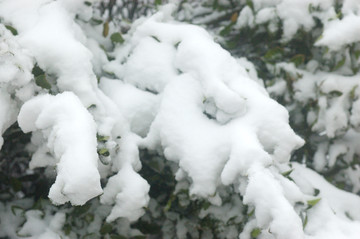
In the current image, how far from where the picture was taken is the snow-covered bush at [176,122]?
1.35 m

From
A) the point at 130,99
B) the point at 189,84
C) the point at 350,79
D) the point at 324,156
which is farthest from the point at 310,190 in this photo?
the point at 130,99

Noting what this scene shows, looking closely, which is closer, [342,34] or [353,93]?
[342,34]

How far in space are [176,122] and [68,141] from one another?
0.49 m

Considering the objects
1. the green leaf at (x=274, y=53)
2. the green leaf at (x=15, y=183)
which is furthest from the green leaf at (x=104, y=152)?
the green leaf at (x=274, y=53)

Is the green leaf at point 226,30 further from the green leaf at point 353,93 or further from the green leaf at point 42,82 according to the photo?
the green leaf at point 42,82

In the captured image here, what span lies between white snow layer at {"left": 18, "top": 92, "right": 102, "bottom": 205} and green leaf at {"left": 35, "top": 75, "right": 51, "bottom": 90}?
3.1 inches

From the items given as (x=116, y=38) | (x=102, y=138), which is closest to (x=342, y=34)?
(x=116, y=38)

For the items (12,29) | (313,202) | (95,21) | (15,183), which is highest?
(12,29)

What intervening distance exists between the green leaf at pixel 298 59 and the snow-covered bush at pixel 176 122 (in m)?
0.01

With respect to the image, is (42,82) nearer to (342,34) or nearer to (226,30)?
(226,30)

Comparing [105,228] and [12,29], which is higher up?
[12,29]

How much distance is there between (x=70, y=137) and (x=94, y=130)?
0.29 feet

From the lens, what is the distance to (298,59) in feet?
6.75

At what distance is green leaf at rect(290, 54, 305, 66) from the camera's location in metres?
2.04
